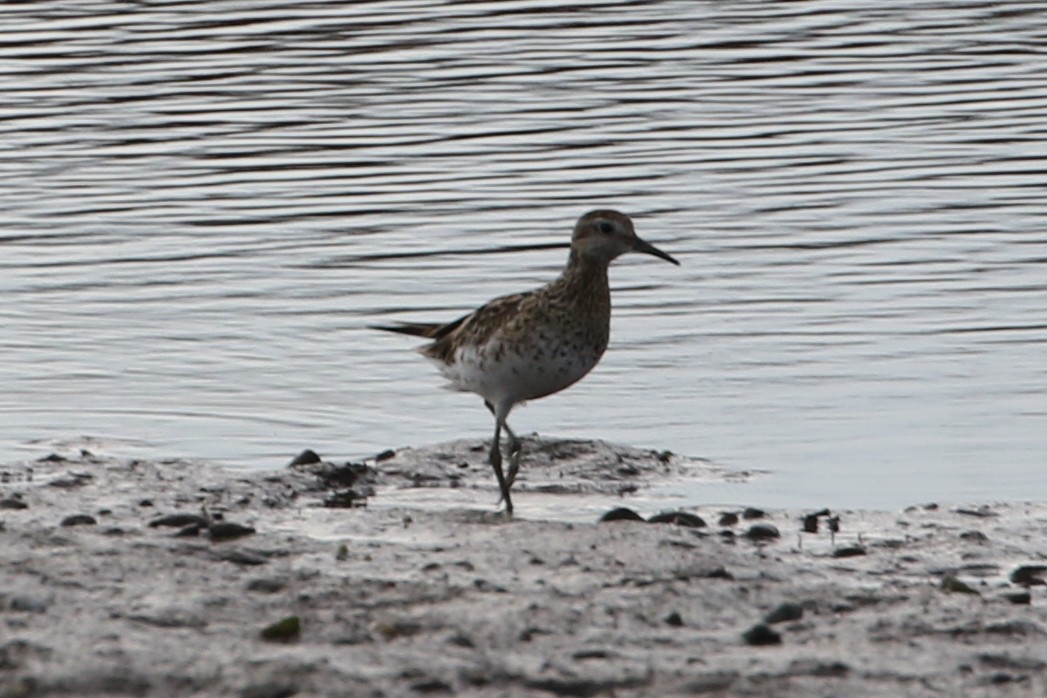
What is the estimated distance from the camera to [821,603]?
8398mm

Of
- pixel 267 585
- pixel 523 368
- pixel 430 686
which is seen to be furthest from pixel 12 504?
pixel 430 686

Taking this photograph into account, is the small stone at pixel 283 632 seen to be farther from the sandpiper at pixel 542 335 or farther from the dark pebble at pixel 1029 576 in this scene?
the dark pebble at pixel 1029 576

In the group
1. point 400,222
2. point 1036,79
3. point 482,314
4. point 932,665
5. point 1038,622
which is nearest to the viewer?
point 932,665

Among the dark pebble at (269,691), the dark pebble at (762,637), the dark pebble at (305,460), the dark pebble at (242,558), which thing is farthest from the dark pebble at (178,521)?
the dark pebble at (762,637)

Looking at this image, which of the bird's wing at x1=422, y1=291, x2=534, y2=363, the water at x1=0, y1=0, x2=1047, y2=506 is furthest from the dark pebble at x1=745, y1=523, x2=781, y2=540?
the bird's wing at x1=422, y1=291, x2=534, y2=363

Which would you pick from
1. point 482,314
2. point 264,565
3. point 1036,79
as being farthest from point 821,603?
point 1036,79

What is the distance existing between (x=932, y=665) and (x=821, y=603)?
916mm

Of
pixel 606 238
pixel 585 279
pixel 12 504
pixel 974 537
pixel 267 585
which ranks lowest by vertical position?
pixel 267 585

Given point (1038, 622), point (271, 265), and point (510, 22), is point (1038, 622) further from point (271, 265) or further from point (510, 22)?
point (510, 22)

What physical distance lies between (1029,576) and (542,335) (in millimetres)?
2641

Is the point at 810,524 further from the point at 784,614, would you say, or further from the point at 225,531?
the point at 225,531

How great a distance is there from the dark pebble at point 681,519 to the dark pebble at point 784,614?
1.86 metres

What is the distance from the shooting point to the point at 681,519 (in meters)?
10.1

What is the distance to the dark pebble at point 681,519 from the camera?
10.1m
